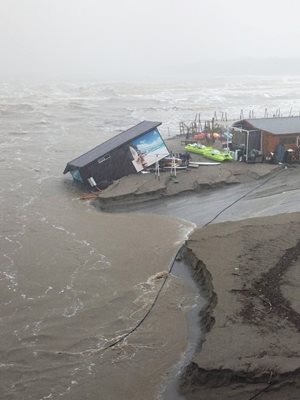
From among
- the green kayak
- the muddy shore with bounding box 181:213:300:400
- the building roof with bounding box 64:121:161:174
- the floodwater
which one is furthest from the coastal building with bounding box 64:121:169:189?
the muddy shore with bounding box 181:213:300:400

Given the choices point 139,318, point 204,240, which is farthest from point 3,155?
point 139,318

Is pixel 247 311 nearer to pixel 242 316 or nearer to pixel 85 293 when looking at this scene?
pixel 242 316

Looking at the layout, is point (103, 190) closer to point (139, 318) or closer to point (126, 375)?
point (139, 318)

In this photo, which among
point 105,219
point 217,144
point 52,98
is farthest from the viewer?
point 52,98

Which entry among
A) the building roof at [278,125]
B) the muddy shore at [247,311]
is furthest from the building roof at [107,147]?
the muddy shore at [247,311]

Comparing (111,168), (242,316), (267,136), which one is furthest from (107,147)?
(242,316)

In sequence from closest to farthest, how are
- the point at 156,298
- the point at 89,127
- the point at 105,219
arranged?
the point at 156,298 → the point at 105,219 → the point at 89,127

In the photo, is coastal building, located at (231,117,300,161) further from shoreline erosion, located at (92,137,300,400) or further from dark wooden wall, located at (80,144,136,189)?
shoreline erosion, located at (92,137,300,400)

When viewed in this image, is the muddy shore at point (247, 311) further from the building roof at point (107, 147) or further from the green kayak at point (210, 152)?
the green kayak at point (210, 152)
